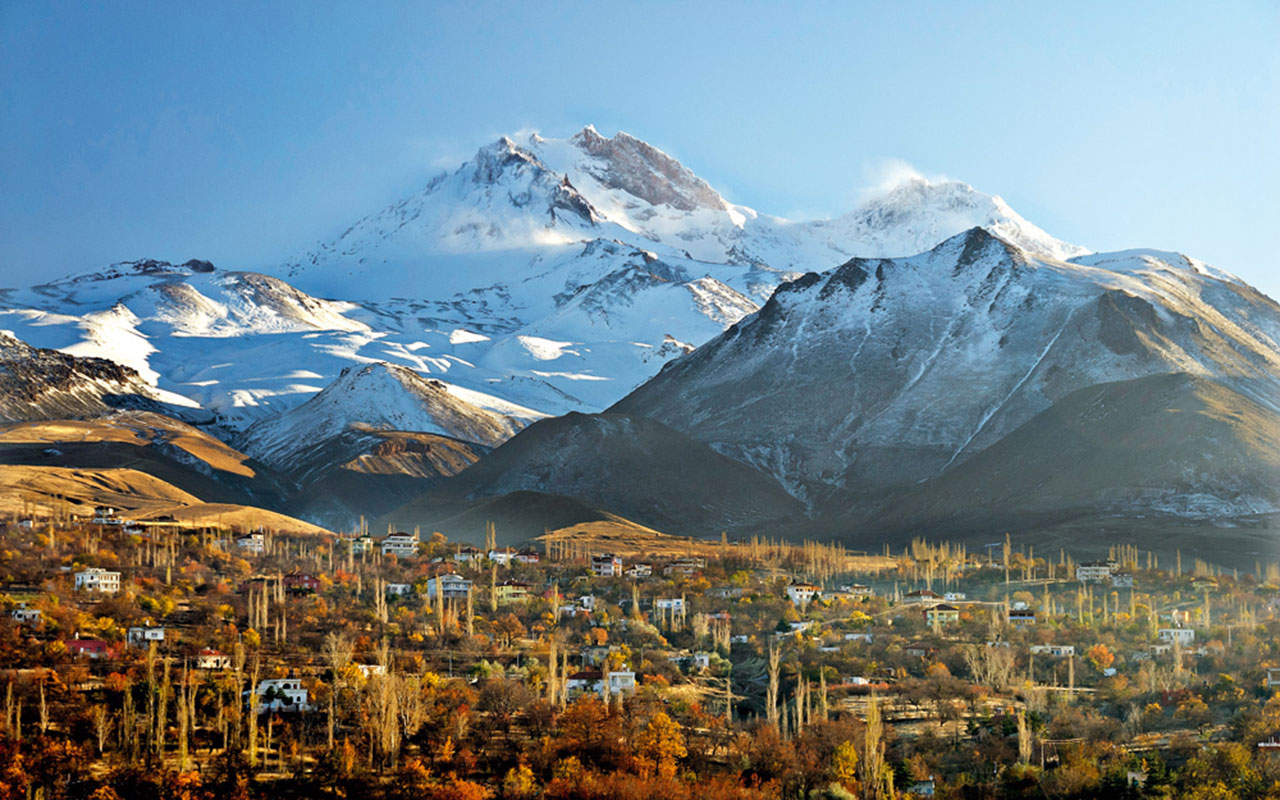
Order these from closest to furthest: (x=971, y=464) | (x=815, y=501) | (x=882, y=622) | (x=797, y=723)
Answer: (x=797, y=723), (x=882, y=622), (x=971, y=464), (x=815, y=501)

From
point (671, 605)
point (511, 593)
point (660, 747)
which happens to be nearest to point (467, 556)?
point (511, 593)

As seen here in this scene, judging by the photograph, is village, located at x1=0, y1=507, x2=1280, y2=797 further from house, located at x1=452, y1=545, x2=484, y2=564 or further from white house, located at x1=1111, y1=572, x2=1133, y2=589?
house, located at x1=452, y1=545, x2=484, y2=564

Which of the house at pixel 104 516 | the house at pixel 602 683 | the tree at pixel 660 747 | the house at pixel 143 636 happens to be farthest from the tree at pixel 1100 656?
the house at pixel 104 516

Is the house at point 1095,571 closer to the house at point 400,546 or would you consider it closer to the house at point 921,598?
the house at point 921,598

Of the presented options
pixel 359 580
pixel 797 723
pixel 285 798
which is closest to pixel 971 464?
pixel 359 580

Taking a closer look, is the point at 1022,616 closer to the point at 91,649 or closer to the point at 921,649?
the point at 921,649

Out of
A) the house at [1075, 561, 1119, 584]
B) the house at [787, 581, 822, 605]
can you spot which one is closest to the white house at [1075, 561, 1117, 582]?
the house at [1075, 561, 1119, 584]

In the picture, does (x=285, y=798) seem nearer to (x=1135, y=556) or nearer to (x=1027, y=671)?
(x=1027, y=671)

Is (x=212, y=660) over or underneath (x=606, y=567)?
A: underneath
